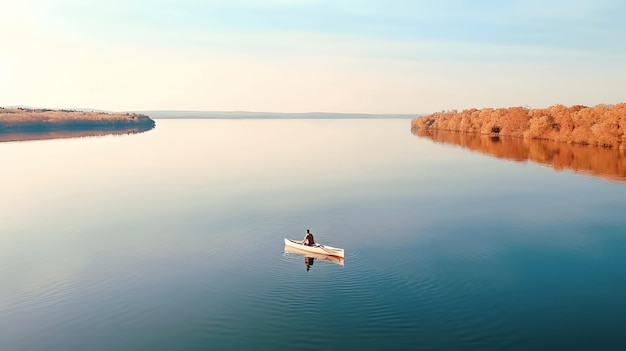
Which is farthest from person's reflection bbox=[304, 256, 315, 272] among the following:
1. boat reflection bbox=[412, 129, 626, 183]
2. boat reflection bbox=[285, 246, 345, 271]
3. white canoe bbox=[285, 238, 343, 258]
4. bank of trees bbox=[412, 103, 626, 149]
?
bank of trees bbox=[412, 103, 626, 149]

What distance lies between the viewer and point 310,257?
103 feet

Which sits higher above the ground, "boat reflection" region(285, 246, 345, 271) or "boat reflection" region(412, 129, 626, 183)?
"boat reflection" region(412, 129, 626, 183)

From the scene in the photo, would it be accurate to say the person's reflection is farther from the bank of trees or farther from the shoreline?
the shoreline

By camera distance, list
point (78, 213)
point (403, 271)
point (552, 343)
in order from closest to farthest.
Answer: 1. point (552, 343)
2. point (403, 271)
3. point (78, 213)

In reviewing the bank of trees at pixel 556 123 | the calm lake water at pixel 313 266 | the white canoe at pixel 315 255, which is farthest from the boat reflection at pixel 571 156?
the white canoe at pixel 315 255

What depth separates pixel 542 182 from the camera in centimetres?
6131

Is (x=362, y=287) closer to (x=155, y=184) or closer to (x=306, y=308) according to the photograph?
(x=306, y=308)

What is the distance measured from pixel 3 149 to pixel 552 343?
4556 inches

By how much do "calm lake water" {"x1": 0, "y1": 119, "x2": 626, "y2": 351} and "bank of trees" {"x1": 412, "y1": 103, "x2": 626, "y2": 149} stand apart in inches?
1766

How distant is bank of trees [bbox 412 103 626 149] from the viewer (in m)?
96.2

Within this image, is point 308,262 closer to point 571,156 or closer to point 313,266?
point 313,266

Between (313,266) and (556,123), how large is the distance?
114 meters

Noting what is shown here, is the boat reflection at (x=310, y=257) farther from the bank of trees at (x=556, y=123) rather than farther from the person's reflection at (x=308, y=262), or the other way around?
the bank of trees at (x=556, y=123)

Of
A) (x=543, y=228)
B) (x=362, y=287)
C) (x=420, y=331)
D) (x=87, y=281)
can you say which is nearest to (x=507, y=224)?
(x=543, y=228)
